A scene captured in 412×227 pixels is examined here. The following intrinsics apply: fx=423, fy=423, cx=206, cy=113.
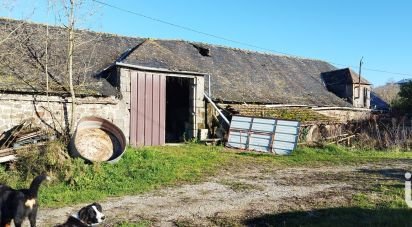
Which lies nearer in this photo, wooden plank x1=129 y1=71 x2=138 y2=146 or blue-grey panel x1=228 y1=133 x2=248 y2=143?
wooden plank x1=129 y1=71 x2=138 y2=146

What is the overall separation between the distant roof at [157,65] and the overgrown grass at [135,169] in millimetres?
3093

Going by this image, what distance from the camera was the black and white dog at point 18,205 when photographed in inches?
245

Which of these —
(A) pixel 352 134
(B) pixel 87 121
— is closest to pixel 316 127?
(A) pixel 352 134

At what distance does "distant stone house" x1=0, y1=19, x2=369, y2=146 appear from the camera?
13.2 metres

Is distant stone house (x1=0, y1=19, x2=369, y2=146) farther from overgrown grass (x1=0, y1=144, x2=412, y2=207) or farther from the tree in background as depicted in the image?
the tree in background

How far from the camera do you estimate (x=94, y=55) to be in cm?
1677

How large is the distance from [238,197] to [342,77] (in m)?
19.1

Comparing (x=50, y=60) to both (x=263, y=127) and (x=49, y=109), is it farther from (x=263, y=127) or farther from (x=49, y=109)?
(x=263, y=127)

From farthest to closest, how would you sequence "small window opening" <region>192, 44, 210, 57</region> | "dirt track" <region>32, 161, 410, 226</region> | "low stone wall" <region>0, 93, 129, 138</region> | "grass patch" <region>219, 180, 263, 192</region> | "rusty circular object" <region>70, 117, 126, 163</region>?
"small window opening" <region>192, 44, 210, 57</region>
"low stone wall" <region>0, 93, 129, 138</region>
"rusty circular object" <region>70, 117, 126, 163</region>
"grass patch" <region>219, 180, 263, 192</region>
"dirt track" <region>32, 161, 410, 226</region>

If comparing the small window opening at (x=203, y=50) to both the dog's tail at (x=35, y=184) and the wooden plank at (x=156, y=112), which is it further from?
the dog's tail at (x=35, y=184)

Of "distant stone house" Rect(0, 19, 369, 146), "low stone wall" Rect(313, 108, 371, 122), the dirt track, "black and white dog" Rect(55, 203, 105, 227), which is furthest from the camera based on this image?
"low stone wall" Rect(313, 108, 371, 122)

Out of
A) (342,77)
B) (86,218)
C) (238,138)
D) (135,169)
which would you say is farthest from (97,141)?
(342,77)

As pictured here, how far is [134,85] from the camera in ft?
50.6

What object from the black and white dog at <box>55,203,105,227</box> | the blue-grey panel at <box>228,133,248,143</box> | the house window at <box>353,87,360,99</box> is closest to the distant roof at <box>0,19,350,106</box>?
the house window at <box>353,87,360,99</box>
